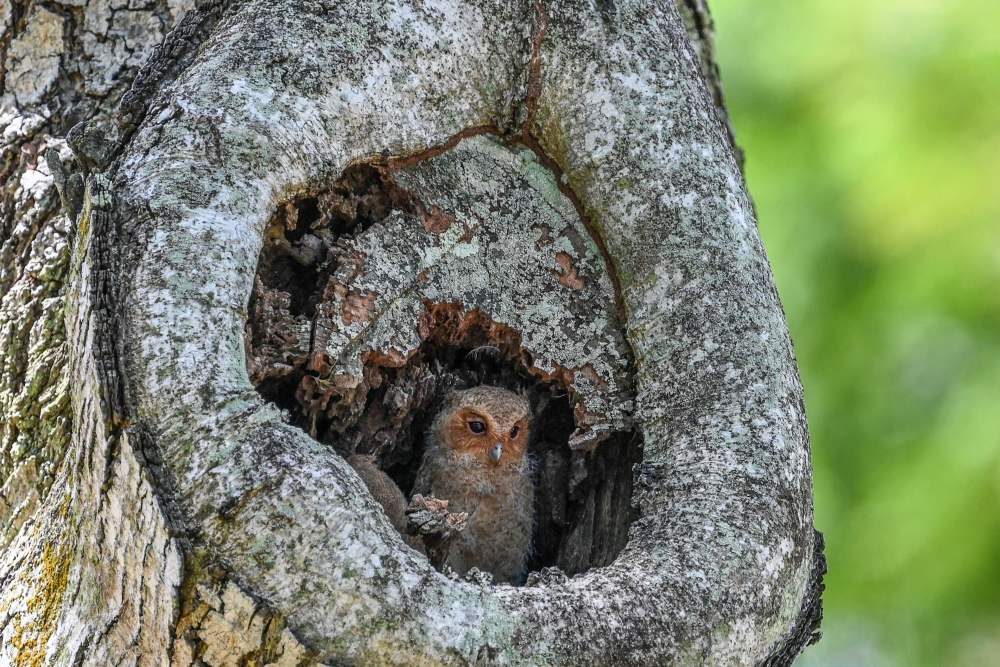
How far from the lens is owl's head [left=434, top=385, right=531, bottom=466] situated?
3.27 m

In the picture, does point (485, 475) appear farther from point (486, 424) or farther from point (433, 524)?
point (433, 524)

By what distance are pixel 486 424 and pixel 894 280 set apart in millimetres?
2300

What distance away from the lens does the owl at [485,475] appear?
334 centimetres

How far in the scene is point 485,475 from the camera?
3703 mm

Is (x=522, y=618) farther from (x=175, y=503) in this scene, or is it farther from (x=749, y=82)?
(x=749, y=82)

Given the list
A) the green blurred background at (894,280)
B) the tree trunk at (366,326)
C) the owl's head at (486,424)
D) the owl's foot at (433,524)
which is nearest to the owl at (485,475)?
the owl's head at (486,424)

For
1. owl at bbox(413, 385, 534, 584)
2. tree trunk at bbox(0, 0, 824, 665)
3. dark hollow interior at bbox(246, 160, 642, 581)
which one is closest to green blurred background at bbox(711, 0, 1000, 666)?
owl at bbox(413, 385, 534, 584)

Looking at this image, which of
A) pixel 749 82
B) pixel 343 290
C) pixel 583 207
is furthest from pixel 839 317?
pixel 343 290

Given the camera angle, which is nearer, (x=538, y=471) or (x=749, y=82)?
(x=538, y=471)

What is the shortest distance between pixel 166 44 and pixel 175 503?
48.4 inches

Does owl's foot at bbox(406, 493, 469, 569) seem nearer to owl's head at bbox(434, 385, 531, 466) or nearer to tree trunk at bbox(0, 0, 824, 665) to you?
tree trunk at bbox(0, 0, 824, 665)

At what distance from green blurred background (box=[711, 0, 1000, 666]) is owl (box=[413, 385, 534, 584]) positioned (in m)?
1.46

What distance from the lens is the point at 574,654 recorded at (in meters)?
2.17

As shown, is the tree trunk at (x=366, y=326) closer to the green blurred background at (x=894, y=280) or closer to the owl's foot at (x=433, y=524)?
the owl's foot at (x=433, y=524)
